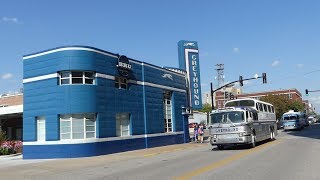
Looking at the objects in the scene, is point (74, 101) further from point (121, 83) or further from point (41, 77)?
point (121, 83)

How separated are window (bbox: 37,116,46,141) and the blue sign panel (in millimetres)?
19123

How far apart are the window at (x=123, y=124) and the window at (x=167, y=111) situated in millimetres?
6577

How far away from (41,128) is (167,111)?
13065 mm

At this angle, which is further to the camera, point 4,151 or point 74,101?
point 4,151

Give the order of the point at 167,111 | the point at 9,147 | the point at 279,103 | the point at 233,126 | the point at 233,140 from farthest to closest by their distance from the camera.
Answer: the point at 279,103, the point at 167,111, the point at 9,147, the point at 233,126, the point at 233,140

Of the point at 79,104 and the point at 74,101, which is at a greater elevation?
the point at 74,101

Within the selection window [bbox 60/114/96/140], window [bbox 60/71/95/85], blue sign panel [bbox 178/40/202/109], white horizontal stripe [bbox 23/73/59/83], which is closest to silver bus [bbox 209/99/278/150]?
window [bbox 60/114/96/140]

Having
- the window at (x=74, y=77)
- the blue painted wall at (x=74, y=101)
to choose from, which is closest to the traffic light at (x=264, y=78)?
the blue painted wall at (x=74, y=101)

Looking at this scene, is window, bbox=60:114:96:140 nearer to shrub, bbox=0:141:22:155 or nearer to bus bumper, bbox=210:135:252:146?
shrub, bbox=0:141:22:155

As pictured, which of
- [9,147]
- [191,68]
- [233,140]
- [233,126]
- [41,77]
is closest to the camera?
[233,140]

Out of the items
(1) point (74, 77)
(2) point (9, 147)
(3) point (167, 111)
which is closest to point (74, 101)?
(1) point (74, 77)

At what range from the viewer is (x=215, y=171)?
1459 cm

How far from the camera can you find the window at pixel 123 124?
30.0 metres

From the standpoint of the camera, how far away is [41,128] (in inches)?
1097
